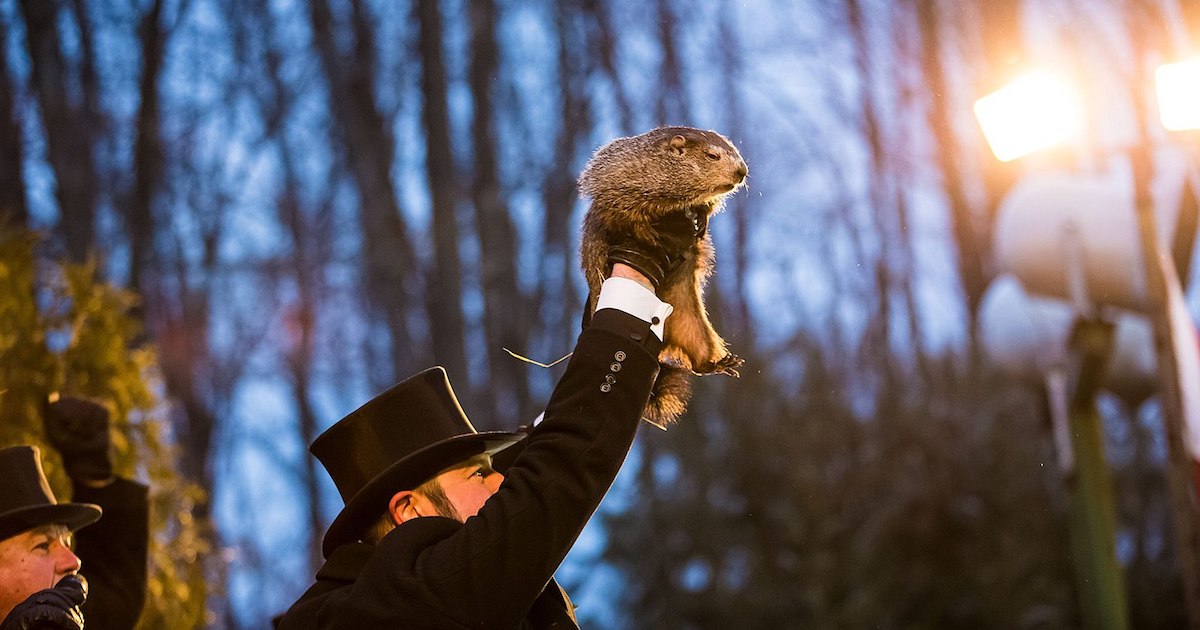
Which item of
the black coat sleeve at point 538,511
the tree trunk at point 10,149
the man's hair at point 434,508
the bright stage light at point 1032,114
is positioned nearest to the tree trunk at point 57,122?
the tree trunk at point 10,149

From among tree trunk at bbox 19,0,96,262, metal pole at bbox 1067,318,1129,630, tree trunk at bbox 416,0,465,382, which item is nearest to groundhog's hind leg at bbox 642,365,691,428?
metal pole at bbox 1067,318,1129,630

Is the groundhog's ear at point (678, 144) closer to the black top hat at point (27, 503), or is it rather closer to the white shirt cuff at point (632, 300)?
the white shirt cuff at point (632, 300)

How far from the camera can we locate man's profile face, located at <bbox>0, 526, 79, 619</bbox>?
296 centimetres

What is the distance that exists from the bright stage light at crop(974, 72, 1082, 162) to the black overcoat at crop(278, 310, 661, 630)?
5987mm

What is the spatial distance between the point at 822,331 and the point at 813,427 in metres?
5.86

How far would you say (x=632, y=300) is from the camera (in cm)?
232

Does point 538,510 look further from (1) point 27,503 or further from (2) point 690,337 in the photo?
(1) point 27,503

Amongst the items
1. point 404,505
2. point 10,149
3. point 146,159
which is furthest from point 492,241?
point 404,505

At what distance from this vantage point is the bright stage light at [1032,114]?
301 inches

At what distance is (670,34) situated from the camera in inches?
627

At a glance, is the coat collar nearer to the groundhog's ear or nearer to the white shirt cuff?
the white shirt cuff

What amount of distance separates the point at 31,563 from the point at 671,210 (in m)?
1.75

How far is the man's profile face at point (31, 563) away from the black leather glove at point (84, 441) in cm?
79

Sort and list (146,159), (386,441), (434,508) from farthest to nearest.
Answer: (146,159)
(386,441)
(434,508)
